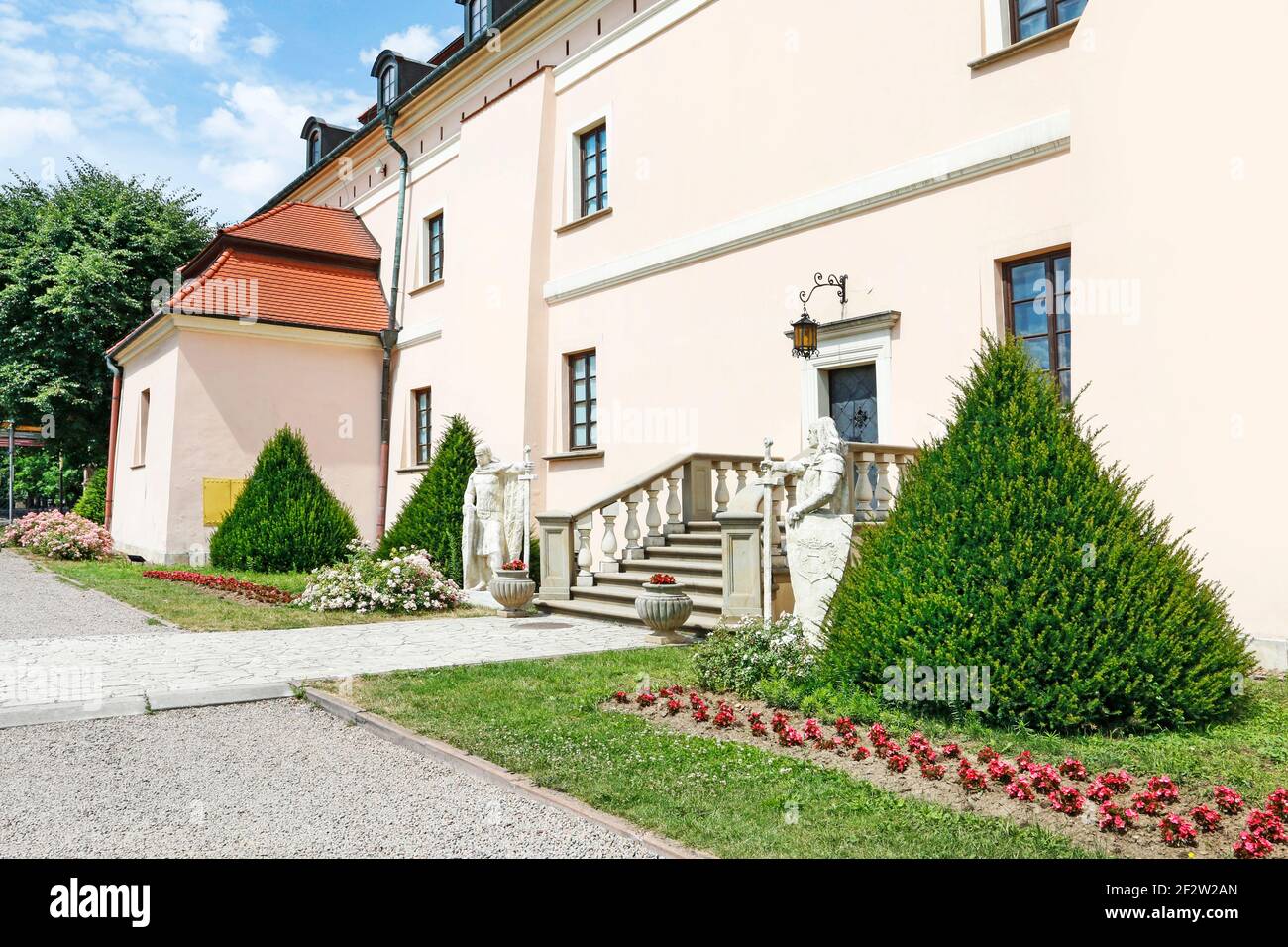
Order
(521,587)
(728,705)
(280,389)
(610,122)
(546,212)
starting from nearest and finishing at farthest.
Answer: (728,705) < (521,587) < (610,122) < (546,212) < (280,389)

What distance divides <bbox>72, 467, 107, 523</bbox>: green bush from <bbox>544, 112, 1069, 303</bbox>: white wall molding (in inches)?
687

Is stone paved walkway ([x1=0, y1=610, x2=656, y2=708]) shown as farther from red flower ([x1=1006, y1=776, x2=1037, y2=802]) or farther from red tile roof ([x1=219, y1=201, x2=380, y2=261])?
red tile roof ([x1=219, y1=201, x2=380, y2=261])

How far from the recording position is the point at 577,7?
17.0 metres

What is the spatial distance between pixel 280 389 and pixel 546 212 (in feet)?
25.0

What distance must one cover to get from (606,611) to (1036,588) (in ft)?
23.0

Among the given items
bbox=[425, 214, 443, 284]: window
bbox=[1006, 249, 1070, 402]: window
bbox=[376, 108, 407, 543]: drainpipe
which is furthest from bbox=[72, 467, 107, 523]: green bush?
bbox=[1006, 249, 1070, 402]: window

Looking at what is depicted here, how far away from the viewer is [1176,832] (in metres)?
3.94

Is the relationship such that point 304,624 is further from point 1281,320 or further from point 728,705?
point 1281,320

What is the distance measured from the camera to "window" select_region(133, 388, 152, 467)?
2250cm

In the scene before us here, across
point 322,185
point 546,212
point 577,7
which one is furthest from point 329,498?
point 322,185

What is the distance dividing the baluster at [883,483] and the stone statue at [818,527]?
7.47 feet

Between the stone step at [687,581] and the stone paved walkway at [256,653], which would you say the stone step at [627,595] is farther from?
the stone paved walkway at [256,653]

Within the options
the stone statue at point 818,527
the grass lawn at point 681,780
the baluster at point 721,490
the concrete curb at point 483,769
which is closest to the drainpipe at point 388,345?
the baluster at point 721,490

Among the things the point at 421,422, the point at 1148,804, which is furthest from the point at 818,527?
the point at 421,422
